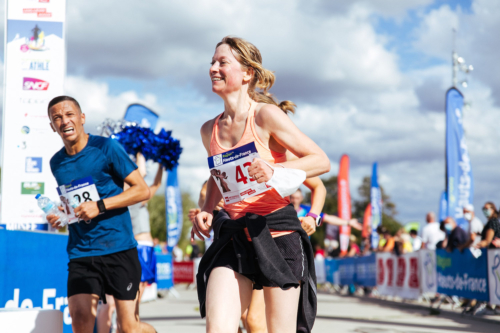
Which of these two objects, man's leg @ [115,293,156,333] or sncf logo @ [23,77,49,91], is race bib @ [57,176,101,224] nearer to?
man's leg @ [115,293,156,333]

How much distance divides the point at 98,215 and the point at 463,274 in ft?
30.1

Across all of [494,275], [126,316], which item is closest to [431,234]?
[494,275]

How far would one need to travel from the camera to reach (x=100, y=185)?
13.5ft

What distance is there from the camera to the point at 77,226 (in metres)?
4.05

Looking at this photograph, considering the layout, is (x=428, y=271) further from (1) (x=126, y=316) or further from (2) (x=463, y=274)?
(1) (x=126, y=316)

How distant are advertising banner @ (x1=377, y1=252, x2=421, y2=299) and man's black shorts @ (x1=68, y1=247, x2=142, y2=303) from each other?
450 inches

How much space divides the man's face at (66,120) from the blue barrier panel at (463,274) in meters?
8.39

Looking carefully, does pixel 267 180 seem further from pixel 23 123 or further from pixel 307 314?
pixel 23 123

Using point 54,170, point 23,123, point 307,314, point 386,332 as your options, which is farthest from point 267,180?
point 386,332

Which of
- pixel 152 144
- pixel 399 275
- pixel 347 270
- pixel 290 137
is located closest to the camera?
Result: pixel 290 137

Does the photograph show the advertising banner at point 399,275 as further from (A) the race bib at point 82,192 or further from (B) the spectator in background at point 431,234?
(A) the race bib at point 82,192

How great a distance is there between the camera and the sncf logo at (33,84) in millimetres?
7109

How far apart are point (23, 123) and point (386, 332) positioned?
563 cm

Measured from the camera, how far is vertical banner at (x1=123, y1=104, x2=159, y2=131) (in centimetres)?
1091
